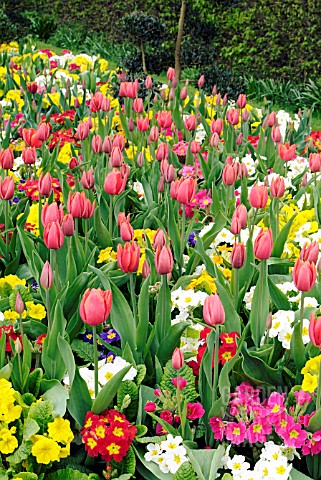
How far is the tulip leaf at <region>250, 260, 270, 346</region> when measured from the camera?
204cm

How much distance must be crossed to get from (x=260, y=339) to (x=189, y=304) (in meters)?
0.27

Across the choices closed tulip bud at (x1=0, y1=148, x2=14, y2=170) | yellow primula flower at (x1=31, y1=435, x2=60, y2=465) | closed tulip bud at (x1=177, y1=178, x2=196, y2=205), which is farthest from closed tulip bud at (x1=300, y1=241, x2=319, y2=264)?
closed tulip bud at (x1=0, y1=148, x2=14, y2=170)

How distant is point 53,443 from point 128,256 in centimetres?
53

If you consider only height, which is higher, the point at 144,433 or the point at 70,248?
the point at 70,248

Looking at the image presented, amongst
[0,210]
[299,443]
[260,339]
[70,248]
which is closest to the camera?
[299,443]

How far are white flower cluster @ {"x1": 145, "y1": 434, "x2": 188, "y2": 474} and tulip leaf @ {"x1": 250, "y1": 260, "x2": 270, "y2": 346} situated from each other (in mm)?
481

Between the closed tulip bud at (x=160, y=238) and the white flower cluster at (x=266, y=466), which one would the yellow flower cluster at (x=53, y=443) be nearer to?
the white flower cluster at (x=266, y=466)

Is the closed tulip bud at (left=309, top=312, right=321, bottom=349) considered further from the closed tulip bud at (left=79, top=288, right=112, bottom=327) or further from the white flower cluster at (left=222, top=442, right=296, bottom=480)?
the closed tulip bud at (left=79, top=288, right=112, bottom=327)

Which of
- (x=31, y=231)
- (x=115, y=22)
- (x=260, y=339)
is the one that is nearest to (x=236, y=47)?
(x=115, y=22)

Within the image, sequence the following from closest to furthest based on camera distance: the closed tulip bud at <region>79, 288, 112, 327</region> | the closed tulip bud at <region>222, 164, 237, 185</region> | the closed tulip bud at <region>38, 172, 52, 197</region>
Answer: the closed tulip bud at <region>79, 288, 112, 327</region> → the closed tulip bud at <region>38, 172, 52, 197</region> → the closed tulip bud at <region>222, 164, 237, 185</region>

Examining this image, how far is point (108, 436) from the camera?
1672 millimetres

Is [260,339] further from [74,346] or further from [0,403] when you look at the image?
[0,403]

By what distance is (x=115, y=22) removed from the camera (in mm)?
11938

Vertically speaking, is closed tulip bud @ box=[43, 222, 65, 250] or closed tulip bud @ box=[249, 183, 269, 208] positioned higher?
closed tulip bud @ box=[43, 222, 65, 250]
